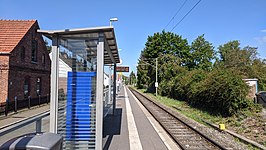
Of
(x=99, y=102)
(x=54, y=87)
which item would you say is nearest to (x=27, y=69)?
(x=54, y=87)

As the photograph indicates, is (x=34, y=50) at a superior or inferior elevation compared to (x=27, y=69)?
superior

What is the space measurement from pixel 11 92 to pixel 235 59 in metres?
56.4

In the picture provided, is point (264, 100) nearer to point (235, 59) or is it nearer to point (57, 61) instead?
point (57, 61)

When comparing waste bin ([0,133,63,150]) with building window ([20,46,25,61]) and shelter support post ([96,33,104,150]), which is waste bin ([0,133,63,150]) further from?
building window ([20,46,25,61])

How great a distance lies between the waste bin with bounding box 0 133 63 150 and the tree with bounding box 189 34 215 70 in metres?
51.9

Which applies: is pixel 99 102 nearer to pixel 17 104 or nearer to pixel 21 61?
pixel 17 104

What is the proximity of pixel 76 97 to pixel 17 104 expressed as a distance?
39.4ft

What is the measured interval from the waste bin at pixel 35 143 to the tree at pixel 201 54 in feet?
170

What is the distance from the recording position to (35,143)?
107 inches

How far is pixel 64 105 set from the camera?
618cm

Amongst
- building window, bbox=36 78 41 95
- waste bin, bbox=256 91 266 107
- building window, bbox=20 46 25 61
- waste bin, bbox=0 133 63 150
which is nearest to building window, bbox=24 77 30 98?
building window, bbox=20 46 25 61

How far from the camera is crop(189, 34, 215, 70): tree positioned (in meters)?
55.8

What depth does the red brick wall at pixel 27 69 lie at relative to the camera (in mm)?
17066

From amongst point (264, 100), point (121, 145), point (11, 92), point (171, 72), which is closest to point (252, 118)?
point (264, 100)
